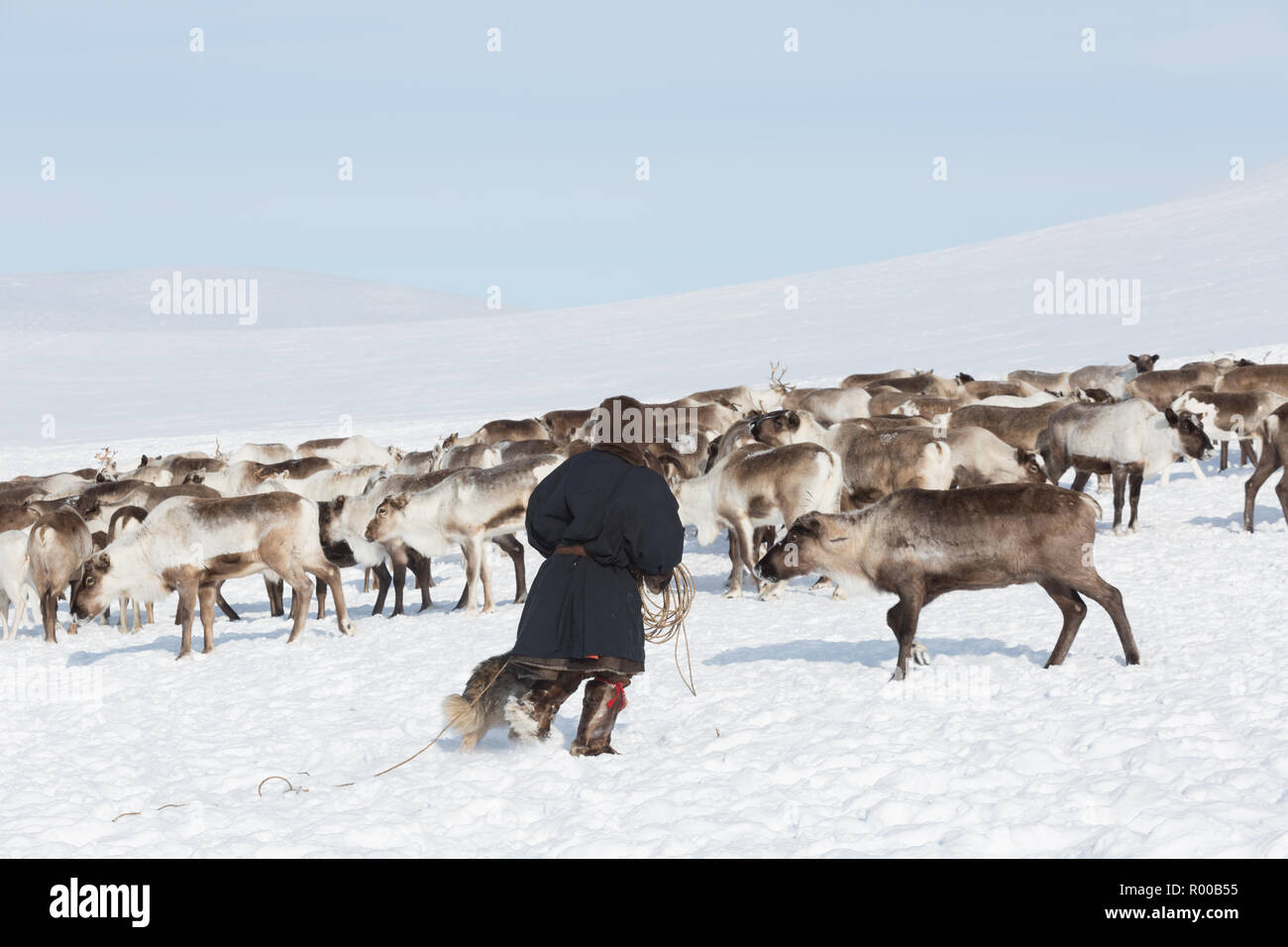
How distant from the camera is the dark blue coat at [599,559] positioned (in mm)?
6320

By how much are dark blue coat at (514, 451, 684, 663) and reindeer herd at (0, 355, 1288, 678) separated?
76.6 inches

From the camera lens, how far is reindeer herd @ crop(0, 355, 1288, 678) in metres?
8.05

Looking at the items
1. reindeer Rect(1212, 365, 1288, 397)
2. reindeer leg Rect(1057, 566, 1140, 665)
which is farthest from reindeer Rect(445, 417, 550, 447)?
reindeer leg Rect(1057, 566, 1140, 665)

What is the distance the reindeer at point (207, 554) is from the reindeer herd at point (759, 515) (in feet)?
0.06

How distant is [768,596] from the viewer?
468 inches

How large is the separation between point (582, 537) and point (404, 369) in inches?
1958

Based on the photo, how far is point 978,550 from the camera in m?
7.97

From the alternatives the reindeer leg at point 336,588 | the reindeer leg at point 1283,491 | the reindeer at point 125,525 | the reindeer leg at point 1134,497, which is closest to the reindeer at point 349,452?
the reindeer at point 125,525

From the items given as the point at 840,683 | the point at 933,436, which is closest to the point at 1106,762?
the point at 840,683

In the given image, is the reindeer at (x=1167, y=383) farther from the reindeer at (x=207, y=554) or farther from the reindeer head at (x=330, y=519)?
the reindeer at (x=207, y=554)

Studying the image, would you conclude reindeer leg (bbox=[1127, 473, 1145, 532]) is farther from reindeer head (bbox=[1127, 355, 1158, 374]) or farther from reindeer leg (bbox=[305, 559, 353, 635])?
reindeer head (bbox=[1127, 355, 1158, 374])
